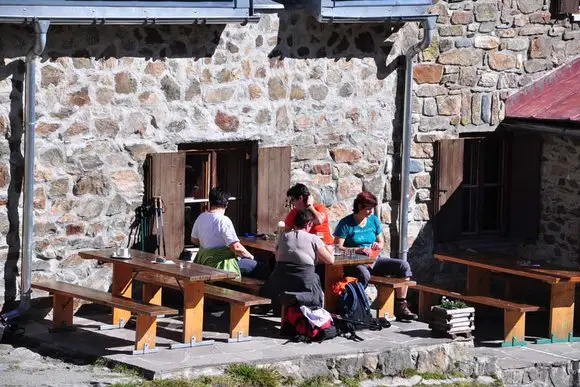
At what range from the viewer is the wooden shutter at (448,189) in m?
15.5

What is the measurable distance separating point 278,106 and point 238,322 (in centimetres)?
260

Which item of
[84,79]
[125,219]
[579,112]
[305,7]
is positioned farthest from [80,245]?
[579,112]

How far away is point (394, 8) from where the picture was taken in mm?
→ 14609

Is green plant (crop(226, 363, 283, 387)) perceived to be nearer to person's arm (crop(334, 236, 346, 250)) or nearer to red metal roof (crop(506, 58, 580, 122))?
person's arm (crop(334, 236, 346, 250))

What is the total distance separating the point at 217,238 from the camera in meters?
13.3

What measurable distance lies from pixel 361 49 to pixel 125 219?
314 cm

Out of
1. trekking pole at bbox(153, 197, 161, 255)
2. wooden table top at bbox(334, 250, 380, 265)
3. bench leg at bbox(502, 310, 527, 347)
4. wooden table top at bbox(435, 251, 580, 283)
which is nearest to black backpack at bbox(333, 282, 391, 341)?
wooden table top at bbox(334, 250, 380, 265)

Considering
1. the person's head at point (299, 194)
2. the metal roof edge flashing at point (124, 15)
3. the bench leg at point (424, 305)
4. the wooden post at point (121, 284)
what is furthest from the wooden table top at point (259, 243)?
the metal roof edge flashing at point (124, 15)

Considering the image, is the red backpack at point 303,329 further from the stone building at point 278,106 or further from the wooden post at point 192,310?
the stone building at point 278,106

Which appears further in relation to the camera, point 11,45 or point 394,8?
point 394,8

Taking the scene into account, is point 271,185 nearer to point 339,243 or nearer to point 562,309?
point 339,243

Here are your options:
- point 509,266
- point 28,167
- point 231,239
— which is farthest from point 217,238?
point 509,266

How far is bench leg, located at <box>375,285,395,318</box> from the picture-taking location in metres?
14.0

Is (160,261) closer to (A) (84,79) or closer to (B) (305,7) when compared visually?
(A) (84,79)
